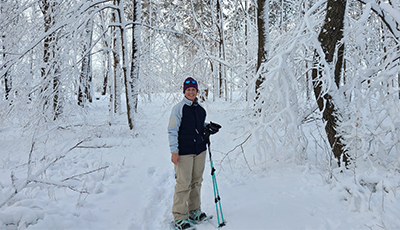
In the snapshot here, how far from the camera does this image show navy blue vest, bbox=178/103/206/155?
2.88 m

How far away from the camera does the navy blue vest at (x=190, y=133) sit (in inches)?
113

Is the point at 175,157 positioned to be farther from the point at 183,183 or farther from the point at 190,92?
the point at 190,92

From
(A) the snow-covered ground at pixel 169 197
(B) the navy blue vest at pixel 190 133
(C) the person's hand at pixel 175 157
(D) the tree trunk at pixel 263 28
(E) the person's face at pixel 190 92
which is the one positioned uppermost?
(D) the tree trunk at pixel 263 28

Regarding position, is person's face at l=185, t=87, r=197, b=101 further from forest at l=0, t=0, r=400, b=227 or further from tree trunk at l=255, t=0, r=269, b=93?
tree trunk at l=255, t=0, r=269, b=93

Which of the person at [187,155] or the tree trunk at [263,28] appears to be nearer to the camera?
the person at [187,155]

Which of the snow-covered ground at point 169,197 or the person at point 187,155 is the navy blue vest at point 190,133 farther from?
the snow-covered ground at point 169,197

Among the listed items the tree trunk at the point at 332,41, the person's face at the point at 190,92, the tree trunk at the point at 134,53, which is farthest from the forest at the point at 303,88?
the person's face at the point at 190,92

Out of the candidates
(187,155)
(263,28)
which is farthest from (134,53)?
(187,155)

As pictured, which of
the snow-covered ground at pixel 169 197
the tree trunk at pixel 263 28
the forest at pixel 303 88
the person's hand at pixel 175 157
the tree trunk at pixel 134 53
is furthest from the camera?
the tree trunk at pixel 134 53

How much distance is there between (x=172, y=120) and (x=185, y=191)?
946 mm

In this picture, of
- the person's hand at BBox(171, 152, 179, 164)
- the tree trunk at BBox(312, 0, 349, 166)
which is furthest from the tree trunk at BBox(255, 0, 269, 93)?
the person's hand at BBox(171, 152, 179, 164)

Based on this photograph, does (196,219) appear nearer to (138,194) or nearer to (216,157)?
(138,194)

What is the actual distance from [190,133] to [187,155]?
29 cm

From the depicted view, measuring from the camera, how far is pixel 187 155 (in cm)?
288
